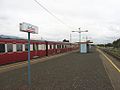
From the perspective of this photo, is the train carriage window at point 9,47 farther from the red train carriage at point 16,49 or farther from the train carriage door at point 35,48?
the train carriage door at point 35,48

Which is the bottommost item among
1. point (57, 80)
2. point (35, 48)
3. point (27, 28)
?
point (57, 80)

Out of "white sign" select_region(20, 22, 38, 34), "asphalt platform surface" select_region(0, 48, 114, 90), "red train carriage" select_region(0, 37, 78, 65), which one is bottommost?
"asphalt platform surface" select_region(0, 48, 114, 90)

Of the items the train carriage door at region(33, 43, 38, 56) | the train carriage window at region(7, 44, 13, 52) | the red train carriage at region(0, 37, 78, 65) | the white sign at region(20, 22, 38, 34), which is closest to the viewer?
the white sign at region(20, 22, 38, 34)

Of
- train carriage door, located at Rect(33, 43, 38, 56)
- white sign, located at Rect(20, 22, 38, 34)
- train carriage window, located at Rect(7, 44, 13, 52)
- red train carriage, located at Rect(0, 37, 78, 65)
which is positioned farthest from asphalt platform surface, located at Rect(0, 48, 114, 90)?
train carriage door, located at Rect(33, 43, 38, 56)

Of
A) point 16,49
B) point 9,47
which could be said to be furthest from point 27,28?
point 16,49

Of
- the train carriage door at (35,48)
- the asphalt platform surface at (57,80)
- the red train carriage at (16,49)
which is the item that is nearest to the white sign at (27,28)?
the asphalt platform surface at (57,80)

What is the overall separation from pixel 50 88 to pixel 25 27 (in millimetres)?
2705

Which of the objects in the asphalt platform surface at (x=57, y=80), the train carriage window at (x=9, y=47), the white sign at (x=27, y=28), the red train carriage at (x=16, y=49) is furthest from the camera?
the train carriage window at (x=9, y=47)

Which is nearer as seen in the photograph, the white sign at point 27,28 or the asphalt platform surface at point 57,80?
the white sign at point 27,28

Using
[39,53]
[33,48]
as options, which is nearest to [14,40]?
[33,48]

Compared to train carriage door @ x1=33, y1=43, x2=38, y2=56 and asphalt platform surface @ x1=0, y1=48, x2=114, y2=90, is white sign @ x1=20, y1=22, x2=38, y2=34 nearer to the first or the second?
asphalt platform surface @ x1=0, y1=48, x2=114, y2=90

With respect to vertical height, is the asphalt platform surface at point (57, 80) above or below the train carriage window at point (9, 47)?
below

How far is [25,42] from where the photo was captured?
75.6 feet

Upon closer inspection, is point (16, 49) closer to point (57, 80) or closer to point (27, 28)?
point (57, 80)
